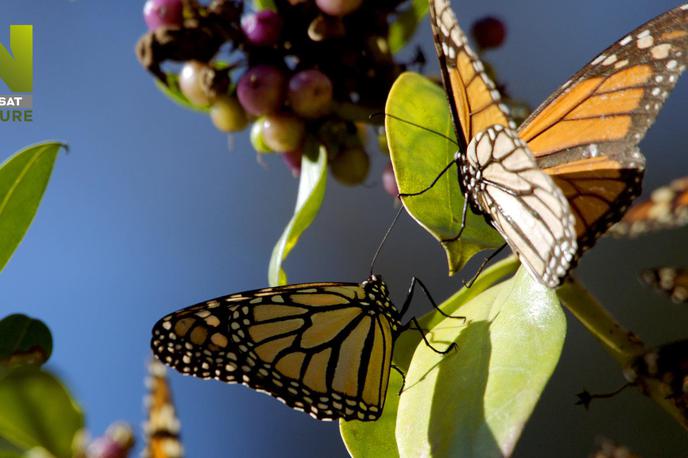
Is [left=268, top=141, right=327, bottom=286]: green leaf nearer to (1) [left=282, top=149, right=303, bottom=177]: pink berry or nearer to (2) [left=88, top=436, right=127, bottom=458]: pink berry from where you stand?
(1) [left=282, top=149, right=303, bottom=177]: pink berry

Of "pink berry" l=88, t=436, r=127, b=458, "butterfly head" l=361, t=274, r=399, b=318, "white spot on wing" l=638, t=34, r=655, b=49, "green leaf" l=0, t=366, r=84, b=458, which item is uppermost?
"white spot on wing" l=638, t=34, r=655, b=49

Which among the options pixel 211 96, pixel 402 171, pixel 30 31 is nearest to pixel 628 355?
pixel 402 171

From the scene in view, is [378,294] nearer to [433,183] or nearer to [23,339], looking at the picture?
[433,183]

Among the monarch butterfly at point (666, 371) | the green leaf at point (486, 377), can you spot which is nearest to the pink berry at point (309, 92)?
the green leaf at point (486, 377)

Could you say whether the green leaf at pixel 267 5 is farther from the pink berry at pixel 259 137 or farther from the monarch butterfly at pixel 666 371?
the monarch butterfly at pixel 666 371

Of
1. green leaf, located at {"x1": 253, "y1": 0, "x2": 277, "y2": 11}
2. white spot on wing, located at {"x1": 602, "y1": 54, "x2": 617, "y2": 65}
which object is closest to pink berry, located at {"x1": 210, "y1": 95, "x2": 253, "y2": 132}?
green leaf, located at {"x1": 253, "y1": 0, "x2": 277, "y2": 11}

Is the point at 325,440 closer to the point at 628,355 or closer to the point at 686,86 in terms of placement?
the point at 686,86
